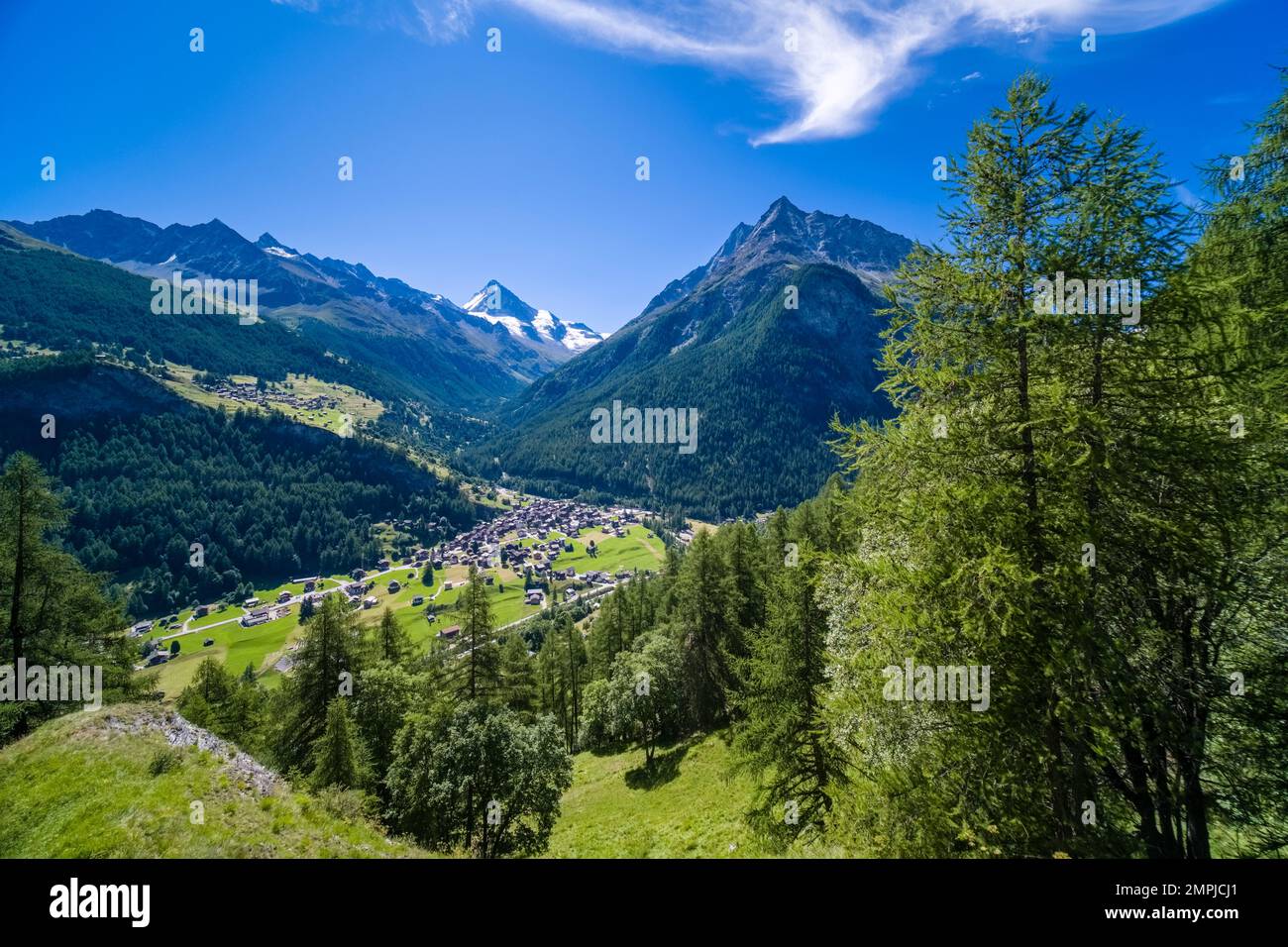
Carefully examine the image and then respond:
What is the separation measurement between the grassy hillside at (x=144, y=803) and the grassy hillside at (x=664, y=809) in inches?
451

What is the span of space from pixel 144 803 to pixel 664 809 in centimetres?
2236

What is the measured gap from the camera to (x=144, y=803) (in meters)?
14.3

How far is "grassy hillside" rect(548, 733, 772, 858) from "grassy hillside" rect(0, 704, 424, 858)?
11443 mm

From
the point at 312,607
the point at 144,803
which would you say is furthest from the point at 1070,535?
the point at 312,607

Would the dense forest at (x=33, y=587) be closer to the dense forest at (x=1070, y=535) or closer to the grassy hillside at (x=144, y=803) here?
the grassy hillside at (x=144, y=803)

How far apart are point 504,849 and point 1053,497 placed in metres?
25.3

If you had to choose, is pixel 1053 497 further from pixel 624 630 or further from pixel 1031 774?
pixel 624 630

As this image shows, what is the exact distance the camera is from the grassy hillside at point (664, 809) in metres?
21.7

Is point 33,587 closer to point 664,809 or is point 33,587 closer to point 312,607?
point 664,809

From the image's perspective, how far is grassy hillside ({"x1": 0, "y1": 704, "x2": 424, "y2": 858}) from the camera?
1276cm

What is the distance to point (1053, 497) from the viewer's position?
7.70 m

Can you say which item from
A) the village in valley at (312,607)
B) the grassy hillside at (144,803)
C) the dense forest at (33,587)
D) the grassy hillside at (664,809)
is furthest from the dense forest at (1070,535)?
the village in valley at (312,607)

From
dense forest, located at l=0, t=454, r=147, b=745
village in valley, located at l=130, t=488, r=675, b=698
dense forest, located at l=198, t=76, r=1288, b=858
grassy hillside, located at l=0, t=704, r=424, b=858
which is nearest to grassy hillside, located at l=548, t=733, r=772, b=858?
grassy hillside, located at l=0, t=704, r=424, b=858
